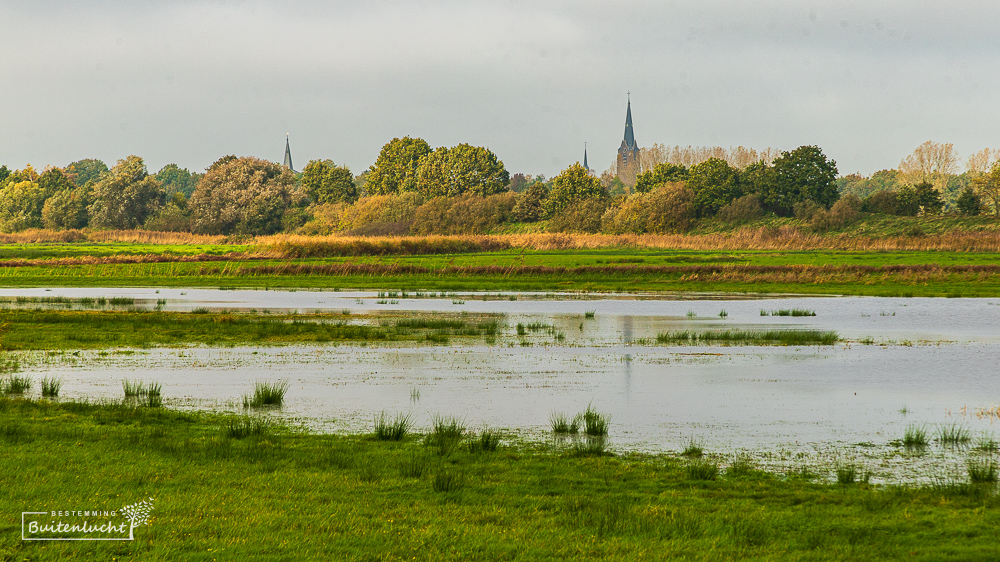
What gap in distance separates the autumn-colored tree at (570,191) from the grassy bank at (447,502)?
330ft

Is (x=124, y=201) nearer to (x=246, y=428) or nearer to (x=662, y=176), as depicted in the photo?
(x=662, y=176)

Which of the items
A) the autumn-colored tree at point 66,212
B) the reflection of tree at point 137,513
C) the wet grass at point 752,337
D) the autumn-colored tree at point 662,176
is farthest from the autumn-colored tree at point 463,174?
the reflection of tree at point 137,513

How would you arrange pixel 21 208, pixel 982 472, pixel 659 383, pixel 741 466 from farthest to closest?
pixel 21 208 → pixel 659 383 → pixel 741 466 → pixel 982 472

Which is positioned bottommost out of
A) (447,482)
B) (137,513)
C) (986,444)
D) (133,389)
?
(986,444)

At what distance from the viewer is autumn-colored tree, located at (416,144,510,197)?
126 metres

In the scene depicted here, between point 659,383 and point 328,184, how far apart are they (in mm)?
120243

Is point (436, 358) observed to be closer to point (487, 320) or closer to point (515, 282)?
point (487, 320)

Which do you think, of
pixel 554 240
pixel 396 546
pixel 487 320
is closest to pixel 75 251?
pixel 554 240

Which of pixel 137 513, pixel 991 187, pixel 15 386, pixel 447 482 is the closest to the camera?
pixel 137 513

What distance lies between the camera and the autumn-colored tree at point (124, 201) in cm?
11862

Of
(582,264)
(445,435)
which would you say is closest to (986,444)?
(445,435)

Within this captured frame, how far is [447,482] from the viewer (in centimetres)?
951

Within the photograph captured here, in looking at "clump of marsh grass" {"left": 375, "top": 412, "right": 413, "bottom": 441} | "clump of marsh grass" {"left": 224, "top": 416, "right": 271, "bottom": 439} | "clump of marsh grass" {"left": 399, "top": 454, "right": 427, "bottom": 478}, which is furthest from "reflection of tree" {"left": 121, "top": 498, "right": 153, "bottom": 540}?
"clump of marsh grass" {"left": 375, "top": 412, "right": 413, "bottom": 441}

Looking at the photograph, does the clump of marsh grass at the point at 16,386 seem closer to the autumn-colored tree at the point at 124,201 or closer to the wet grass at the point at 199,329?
the wet grass at the point at 199,329
